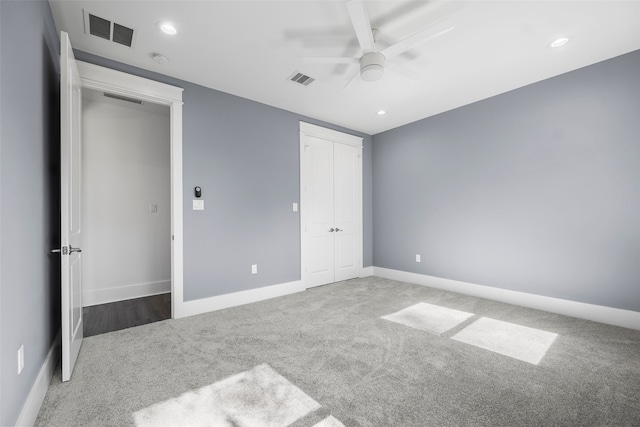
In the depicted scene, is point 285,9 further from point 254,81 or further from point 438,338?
point 438,338

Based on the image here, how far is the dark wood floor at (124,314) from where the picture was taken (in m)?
2.92

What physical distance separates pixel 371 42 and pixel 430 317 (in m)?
2.84

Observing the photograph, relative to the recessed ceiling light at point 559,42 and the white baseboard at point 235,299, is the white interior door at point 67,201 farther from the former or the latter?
the recessed ceiling light at point 559,42

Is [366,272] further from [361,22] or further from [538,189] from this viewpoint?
[361,22]

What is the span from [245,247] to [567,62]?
4262mm

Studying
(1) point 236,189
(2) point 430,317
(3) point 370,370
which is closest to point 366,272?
(2) point 430,317

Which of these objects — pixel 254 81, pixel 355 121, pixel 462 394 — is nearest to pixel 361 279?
pixel 355 121

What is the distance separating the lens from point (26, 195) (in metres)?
1.61

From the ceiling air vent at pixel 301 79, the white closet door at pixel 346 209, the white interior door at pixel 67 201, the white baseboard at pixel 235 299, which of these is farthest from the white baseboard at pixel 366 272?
the white interior door at pixel 67 201

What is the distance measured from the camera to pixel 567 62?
2.92 m

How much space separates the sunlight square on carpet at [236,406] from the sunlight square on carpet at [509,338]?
1683 millimetres

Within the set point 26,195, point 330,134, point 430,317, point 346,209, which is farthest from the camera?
point 346,209

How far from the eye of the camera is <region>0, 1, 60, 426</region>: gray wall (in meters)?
1.30

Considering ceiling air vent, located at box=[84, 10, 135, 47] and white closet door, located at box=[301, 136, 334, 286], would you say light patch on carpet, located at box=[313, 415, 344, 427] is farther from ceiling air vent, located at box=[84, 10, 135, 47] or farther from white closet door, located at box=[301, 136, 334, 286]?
ceiling air vent, located at box=[84, 10, 135, 47]
